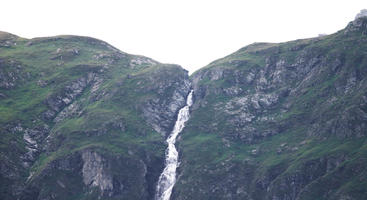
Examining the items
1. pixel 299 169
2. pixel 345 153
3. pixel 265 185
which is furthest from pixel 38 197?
pixel 345 153

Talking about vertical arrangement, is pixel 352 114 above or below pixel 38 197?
above

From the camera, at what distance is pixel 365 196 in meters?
158

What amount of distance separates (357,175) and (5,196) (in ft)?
424

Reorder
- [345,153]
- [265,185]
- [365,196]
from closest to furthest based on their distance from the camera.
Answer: [365,196]
[345,153]
[265,185]

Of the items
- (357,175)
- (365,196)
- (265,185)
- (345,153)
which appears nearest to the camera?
(365,196)

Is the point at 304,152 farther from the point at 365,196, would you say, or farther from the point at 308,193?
the point at 365,196

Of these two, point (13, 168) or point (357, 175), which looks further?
point (13, 168)

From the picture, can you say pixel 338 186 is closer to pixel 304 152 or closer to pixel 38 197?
pixel 304 152

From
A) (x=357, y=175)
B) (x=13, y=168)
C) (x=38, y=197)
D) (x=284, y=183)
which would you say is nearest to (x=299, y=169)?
(x=284, y=183)

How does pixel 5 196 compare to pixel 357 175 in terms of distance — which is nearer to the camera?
pixel 357 175

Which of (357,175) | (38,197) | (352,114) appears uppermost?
(352,114)

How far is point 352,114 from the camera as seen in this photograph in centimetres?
19400

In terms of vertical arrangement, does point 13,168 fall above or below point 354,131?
below

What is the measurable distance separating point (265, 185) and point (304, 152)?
2094 cm
